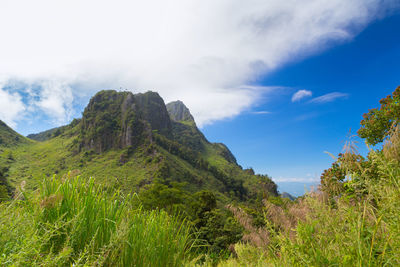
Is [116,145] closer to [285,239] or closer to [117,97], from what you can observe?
[117,97]

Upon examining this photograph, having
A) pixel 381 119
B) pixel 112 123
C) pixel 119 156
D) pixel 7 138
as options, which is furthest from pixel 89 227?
pixel 7 138

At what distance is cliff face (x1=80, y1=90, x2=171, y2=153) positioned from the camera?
9950 cm

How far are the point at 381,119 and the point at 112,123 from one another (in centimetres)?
11337

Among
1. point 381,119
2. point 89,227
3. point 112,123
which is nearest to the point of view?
point 89,227

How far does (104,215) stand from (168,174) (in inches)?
3077

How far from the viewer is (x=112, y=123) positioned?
108125mm

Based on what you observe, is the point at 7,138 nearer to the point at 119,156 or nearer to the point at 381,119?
the point at 119,156

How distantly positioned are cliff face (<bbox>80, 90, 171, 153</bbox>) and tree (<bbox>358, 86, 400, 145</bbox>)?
96287 millimetres

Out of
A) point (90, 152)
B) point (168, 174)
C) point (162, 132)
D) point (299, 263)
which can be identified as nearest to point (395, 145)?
point (299, 263)

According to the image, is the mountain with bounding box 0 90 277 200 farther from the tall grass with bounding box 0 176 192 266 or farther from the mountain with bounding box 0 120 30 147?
the tall grass with bounding box 0 176 192 266

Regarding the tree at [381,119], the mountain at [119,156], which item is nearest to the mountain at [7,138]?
the mountain at [119,156]

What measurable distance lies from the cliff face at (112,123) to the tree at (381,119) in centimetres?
9629

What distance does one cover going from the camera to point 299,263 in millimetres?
1499

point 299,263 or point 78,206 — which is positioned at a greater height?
point 78,206
